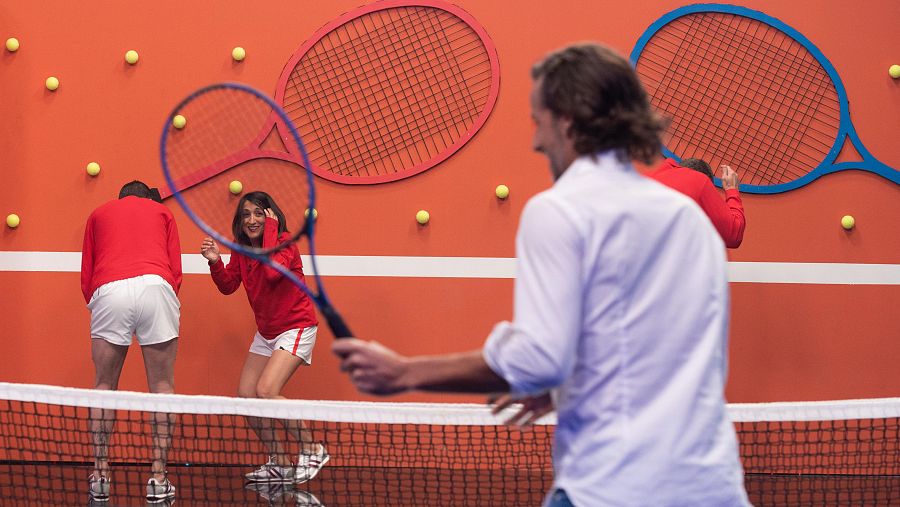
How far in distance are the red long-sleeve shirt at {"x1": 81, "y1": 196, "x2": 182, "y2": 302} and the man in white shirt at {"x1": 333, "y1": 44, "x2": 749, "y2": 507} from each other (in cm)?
308

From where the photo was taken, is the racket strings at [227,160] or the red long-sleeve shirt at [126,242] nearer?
the red long-sleeve shirt at [126,242]

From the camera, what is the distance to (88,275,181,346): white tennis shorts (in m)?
4.25

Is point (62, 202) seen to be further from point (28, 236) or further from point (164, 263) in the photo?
point (164, 263)

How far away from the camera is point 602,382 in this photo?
4.60 ft

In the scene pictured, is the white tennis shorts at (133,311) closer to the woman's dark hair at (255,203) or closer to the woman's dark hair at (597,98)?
the woman's dark hair at (255,203)

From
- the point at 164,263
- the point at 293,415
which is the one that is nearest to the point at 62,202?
the point at 164,263

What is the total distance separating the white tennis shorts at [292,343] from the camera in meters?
4.54

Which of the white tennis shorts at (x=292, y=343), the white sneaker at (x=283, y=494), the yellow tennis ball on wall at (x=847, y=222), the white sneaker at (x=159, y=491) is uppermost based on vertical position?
the yellow tennis ball on wall at (x=847, y=222)

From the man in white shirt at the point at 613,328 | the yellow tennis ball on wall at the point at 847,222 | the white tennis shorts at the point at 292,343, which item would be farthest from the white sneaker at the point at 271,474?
the man in white shirt at the point at 613,328

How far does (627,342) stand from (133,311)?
326 centimetres

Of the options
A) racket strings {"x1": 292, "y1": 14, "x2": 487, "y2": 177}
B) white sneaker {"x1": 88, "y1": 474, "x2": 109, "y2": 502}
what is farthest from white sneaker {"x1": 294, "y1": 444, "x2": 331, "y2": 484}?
racket strings {"x1": 292, "y1": 14, "x2": 487, "y2": 177}

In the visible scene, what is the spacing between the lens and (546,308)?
1328mm

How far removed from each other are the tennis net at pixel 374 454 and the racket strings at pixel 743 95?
4.22 feet

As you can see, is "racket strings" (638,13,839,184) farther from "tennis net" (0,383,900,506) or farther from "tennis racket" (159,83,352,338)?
"tennis racket" (159,83,352,338)
